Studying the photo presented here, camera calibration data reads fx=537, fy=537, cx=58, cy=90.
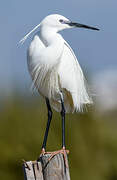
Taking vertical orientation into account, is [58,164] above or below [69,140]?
above

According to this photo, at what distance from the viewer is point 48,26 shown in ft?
10.8

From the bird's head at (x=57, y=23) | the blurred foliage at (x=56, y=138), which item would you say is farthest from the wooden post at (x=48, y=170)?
the blurred foliage at (x=56, y=138)

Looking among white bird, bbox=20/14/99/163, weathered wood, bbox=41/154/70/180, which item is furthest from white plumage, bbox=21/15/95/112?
weathered wood, bbox=41/154/70/180

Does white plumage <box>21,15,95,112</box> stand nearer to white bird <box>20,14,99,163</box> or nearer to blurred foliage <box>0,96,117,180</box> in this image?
white bird <box>20,14,99,163</box>

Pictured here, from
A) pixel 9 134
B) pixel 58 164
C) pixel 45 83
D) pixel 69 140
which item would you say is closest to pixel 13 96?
pixel 9 134

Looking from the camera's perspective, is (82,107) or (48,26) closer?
(48,26)

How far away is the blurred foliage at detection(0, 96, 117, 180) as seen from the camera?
5145mm

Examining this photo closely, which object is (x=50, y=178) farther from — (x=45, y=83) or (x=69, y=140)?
(x=69, y=140)

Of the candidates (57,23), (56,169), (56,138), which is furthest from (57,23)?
(56,138)

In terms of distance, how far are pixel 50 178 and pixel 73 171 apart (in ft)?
8.08

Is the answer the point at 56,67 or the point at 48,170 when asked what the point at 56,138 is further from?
the point at 48,170

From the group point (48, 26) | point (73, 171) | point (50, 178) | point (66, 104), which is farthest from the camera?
point (73, 171)

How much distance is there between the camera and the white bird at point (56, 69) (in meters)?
3.30

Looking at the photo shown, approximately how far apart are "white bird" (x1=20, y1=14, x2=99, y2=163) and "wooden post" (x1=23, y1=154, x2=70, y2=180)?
1.49ft
